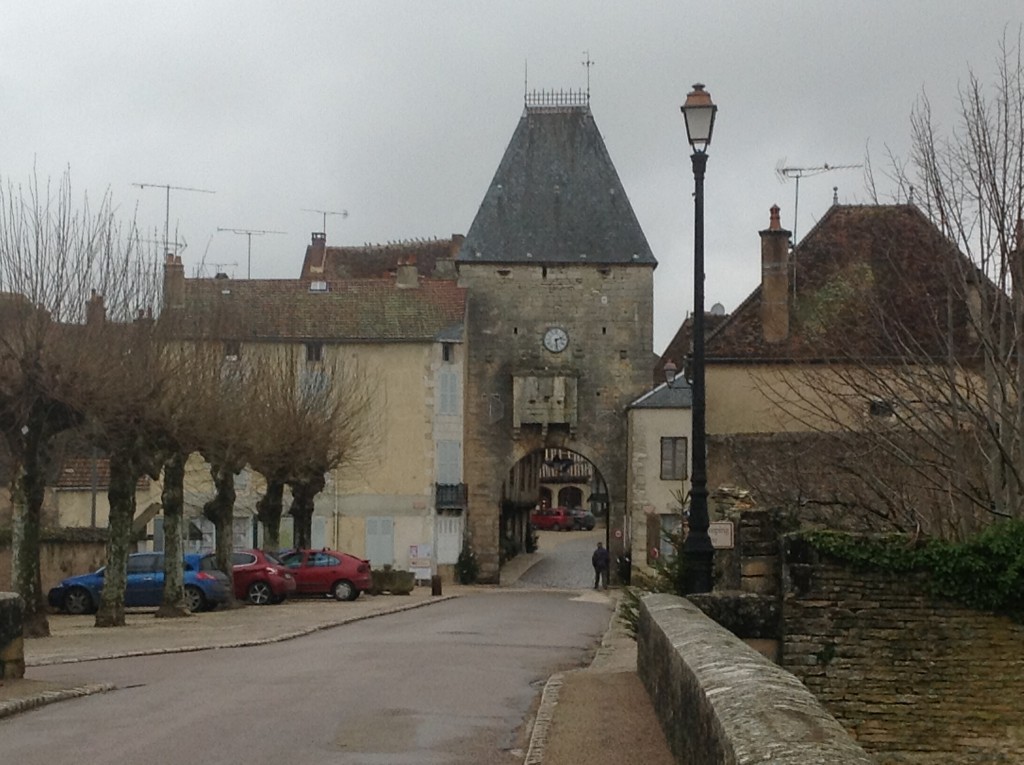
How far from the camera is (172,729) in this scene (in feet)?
38.5

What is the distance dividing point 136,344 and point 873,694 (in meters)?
13.9

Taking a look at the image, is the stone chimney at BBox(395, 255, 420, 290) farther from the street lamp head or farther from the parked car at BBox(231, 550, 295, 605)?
the street lamp head

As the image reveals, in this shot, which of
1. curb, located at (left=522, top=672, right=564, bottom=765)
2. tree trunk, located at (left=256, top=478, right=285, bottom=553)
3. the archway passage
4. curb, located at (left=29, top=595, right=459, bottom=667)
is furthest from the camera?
the archway passage

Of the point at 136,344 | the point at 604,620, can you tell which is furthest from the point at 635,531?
the point at 136,344

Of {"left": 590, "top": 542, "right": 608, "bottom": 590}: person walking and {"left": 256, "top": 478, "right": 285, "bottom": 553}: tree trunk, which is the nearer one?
{"left": 256, "top": 478, "right": 285, "bottom": 553}: tree trunk

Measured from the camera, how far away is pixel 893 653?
52.9ft

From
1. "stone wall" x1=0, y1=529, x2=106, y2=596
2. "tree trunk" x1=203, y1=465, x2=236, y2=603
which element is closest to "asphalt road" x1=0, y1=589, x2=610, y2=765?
"tree trunk" x1=203, y1=465, x2=236, y2=603

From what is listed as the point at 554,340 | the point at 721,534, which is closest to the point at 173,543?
the point at 721,534

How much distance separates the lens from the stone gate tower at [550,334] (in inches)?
2157

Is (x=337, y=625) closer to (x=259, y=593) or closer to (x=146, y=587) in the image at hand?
(x=146, y=587)

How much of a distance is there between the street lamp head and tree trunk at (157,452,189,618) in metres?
15.8

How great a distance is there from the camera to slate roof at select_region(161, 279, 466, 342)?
5231 cm

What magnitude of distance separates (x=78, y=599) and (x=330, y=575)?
7.26 m

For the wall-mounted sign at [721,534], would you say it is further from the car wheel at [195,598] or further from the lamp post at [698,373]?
the car wheel at [195,598]
